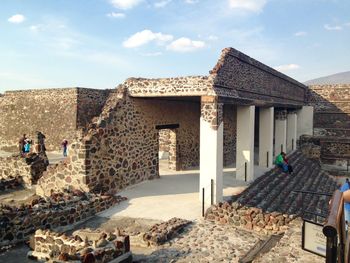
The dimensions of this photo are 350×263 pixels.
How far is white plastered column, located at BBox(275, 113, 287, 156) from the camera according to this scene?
18672mm

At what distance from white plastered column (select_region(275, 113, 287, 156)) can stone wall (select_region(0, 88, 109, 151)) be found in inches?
437

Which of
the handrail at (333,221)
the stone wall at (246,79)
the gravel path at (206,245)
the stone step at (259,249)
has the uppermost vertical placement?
the stone wall at (246,79)

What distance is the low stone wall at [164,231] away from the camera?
21.9 ft

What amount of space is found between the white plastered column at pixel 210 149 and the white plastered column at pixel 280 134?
10.6 m

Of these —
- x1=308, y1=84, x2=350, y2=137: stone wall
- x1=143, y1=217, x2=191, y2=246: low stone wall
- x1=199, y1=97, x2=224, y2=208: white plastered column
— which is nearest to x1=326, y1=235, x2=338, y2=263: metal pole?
x1=143, y1=217, x2=191, y2=246: low stone wall

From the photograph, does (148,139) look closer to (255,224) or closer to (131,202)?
(131,202)

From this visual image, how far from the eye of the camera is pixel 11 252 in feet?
21.2

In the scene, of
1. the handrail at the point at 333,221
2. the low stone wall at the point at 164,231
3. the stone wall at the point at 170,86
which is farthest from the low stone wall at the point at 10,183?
the handrail at the point at 333,221

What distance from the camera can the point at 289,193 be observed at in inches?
467

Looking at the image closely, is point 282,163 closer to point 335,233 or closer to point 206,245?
point 206,245

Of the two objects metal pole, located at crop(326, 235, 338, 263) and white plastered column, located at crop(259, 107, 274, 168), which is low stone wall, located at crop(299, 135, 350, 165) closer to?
white plastered column, located at crop(259, 107, 274, 168)

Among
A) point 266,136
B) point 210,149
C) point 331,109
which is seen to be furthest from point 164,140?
point 331,109

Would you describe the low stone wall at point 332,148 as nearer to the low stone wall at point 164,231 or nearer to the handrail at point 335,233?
the low stone wall at point 164,231

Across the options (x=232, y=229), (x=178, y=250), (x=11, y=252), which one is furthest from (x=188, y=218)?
(x=11, y=252)
